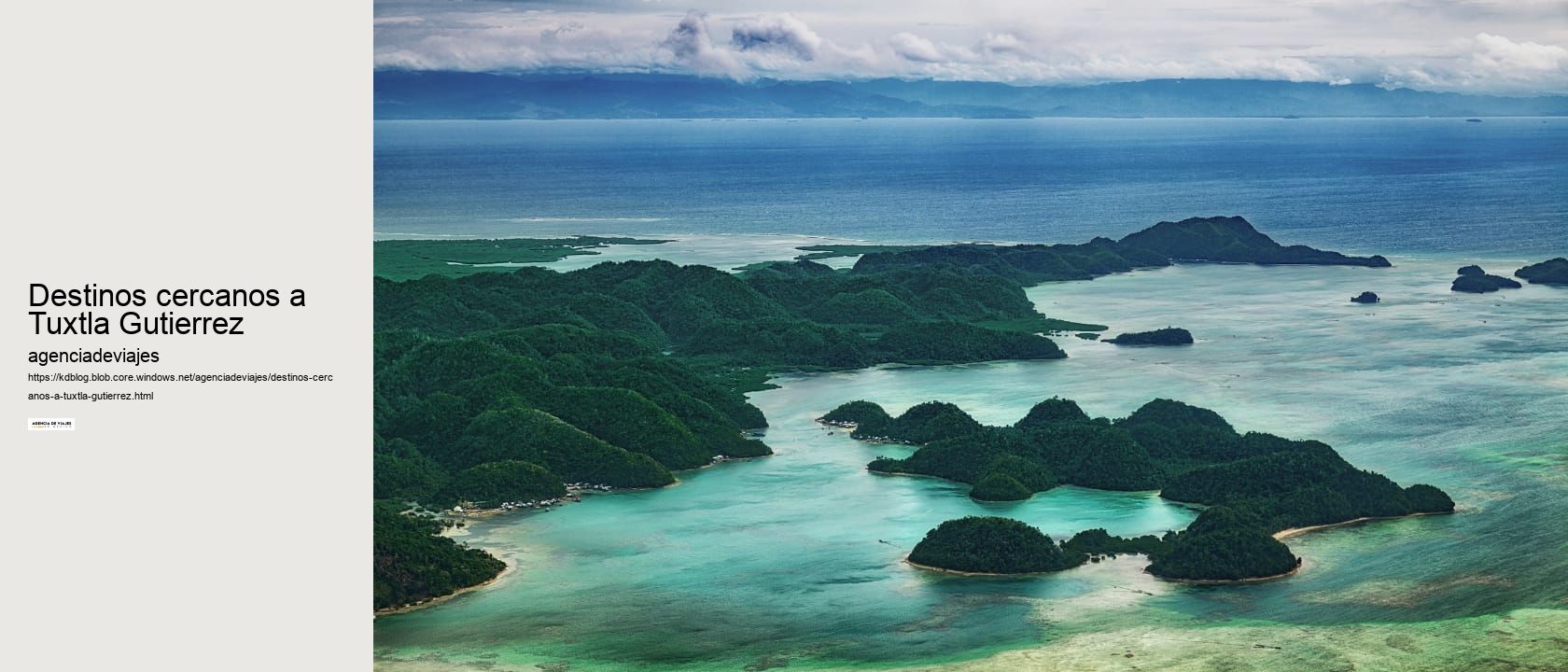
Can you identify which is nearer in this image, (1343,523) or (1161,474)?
(1343,523)

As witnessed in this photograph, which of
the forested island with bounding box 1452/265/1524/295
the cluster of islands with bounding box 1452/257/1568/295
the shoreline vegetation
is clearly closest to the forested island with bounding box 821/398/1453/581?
the shoreline vegetation

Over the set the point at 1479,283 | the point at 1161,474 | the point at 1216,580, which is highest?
the point at 1479,283

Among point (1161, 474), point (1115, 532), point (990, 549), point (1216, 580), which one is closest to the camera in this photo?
point (1216, 580)

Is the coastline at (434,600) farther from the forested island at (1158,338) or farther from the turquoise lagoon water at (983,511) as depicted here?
the forested island at (1158,338)

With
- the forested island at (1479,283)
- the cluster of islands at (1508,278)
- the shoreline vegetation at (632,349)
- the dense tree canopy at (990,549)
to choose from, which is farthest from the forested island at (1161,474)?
the cluster of islands at (1508,278)

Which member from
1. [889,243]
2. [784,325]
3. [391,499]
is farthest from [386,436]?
[889,243]

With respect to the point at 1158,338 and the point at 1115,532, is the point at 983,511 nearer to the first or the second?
the point at 1115,532

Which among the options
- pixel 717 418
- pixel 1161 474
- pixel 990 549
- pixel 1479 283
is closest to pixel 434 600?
pixel 990 549
